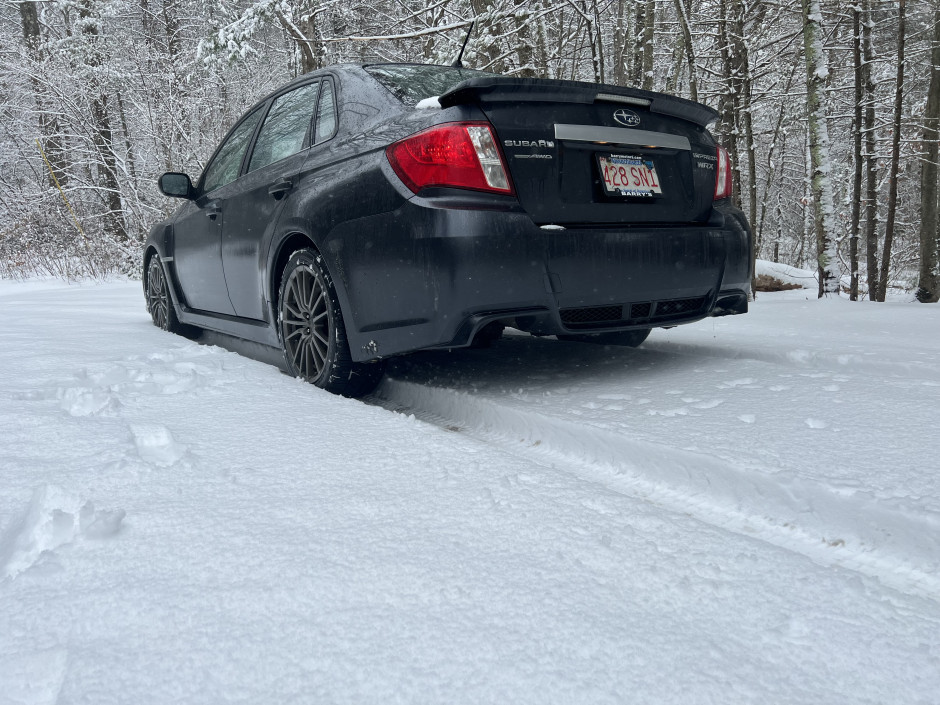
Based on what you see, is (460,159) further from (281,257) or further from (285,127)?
(285,127)

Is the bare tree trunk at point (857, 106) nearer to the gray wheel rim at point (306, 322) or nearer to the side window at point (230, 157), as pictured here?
the side window at point (230, 157)

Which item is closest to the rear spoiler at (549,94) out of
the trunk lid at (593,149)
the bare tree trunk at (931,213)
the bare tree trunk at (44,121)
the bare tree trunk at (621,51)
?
the trunk lid at (593,149)

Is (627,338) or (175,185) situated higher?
(175,185)

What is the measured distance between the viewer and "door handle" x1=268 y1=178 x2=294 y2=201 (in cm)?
313

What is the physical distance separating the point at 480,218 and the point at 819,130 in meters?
6.98

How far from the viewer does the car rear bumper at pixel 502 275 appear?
7.66 ft

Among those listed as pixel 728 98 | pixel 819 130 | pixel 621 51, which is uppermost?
pixel 621 51

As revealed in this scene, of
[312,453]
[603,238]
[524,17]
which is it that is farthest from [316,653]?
[524,17]

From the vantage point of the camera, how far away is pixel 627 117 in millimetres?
2648

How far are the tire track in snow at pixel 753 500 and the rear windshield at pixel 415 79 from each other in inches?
54.5

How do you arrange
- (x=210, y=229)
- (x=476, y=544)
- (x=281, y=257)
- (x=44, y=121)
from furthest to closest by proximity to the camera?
(x=44, y=121), (x=210, y=229), (x=281, y=257), (x=476, y=544)

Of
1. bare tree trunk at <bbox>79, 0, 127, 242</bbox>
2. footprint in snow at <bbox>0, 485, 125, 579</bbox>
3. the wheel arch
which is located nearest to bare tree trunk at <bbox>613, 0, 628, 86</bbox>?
the wheel arch

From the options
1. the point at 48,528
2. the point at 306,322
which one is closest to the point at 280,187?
the point at 306,322

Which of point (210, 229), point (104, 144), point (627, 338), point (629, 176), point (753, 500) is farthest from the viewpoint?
point (104, 144)
